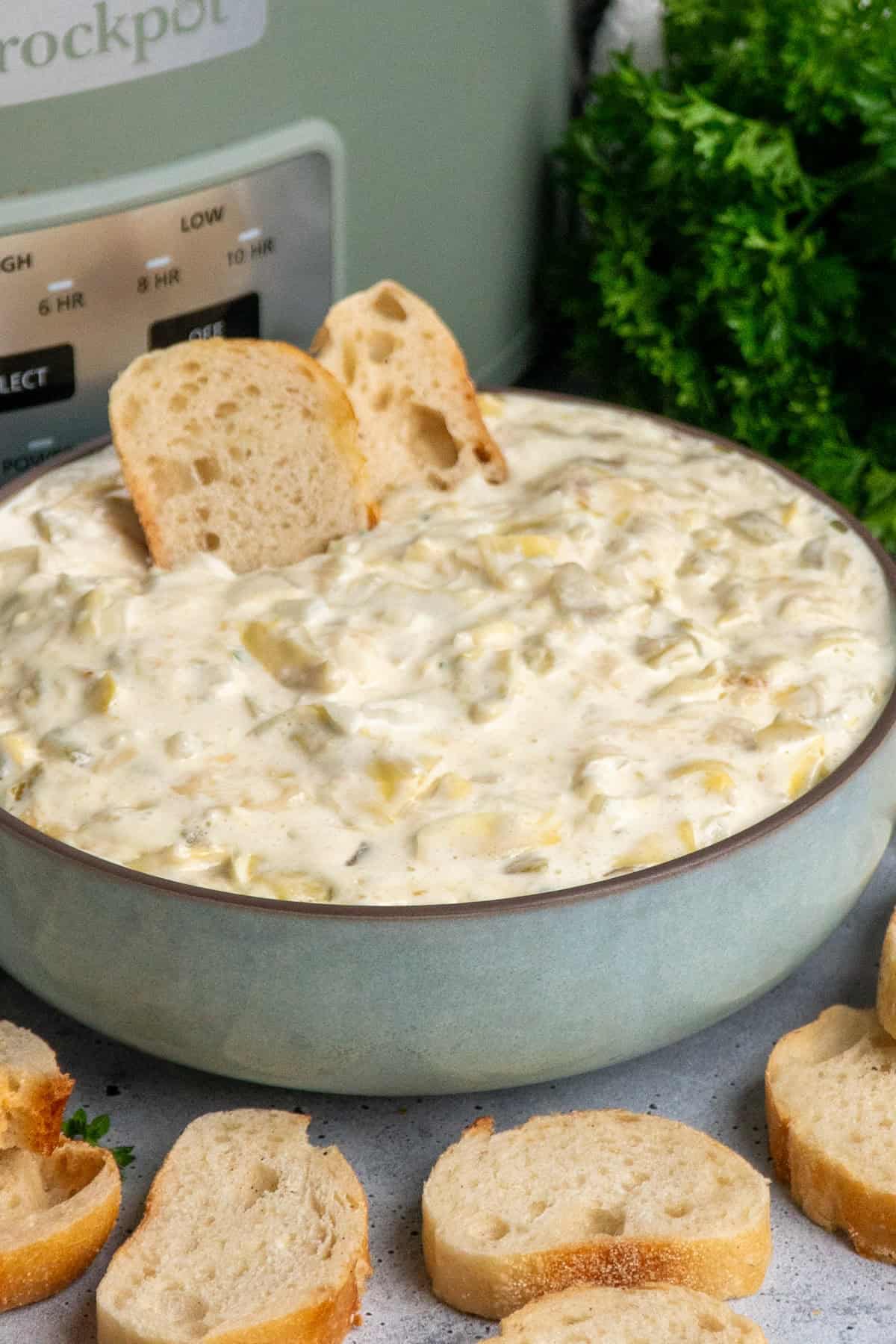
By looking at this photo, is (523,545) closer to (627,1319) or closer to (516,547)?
(516,547)

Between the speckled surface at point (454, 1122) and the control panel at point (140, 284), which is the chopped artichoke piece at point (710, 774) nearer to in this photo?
the speckled surface at point (454, 1122)

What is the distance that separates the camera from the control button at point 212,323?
1919 millimetres

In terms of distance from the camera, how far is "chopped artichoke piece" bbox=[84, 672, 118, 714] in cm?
154

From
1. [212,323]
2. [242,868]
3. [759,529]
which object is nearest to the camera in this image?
[242,868]

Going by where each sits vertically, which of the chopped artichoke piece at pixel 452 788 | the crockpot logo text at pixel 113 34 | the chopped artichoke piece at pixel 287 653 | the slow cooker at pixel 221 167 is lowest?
the chopped artichoke piece at pixel 452 788

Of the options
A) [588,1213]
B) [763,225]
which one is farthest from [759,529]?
[588,1213]

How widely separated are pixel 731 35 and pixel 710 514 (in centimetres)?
77

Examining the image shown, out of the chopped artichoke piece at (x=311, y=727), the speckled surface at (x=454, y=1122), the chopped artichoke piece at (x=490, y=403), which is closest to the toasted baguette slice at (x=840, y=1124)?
the speckled surface at (x=454, y=1122)

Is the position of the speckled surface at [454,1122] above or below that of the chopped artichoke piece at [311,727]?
below

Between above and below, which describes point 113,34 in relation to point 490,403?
above

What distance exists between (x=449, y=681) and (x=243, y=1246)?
1.76ft

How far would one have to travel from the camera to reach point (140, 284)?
1.87 meters

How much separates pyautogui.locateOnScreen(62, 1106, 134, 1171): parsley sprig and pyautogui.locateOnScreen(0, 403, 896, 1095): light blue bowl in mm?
85

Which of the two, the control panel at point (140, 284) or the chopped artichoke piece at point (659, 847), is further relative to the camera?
the control panel at point (140, 284)
